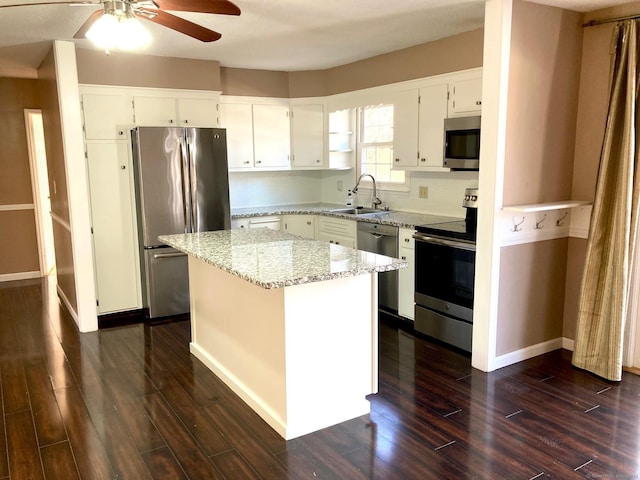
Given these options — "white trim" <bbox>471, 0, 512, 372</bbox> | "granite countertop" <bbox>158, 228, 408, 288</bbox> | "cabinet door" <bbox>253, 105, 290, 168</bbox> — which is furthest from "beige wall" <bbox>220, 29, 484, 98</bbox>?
"granite countertop" <bbox>158, 228, 408, 288</bbox>

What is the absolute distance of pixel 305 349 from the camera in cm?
266

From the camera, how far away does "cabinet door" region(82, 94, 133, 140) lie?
4.39 metres

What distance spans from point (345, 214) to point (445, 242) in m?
1.37

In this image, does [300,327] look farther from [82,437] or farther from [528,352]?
[528,352]

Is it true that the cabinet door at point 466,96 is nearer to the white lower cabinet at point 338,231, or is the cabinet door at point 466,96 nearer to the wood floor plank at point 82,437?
the white lower cabinet at point 338,231

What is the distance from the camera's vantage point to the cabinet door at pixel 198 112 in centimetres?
482

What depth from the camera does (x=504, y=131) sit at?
324 cm

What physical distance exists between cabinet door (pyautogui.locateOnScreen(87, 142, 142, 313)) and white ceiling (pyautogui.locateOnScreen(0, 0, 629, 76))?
38.6 inches

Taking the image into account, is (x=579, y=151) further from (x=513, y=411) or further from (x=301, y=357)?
(x=301, y=357)

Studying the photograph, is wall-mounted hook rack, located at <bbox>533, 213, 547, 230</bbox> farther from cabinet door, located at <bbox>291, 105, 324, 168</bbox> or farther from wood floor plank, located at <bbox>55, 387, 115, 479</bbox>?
wood floor plank, located at <bbox>55, 387, 115, 479</bbox>

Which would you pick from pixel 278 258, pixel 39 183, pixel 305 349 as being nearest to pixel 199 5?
pixel 278 258

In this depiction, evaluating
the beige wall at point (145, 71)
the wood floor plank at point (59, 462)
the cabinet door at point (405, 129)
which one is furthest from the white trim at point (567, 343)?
the beige wall at point (145, 71)

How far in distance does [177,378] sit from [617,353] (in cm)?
289

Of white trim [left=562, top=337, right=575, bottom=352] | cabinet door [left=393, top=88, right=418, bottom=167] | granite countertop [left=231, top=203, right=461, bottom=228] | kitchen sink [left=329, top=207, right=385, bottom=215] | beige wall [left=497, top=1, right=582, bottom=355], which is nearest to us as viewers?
beige wall [left=497, top=1, right=582, bottom=355]
